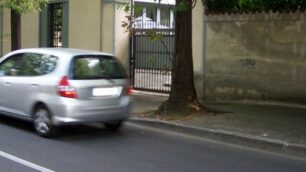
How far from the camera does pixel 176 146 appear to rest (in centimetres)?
909

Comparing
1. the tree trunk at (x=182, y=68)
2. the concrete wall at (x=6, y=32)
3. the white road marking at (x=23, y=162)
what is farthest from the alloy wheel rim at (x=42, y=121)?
the concrete wall at (x=6, y=32)

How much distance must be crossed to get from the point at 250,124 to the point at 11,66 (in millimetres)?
4774

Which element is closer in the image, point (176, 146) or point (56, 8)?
point (176, 146)

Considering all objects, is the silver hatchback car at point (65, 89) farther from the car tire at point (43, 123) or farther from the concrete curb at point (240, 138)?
the concrete curb at point (240, 138)

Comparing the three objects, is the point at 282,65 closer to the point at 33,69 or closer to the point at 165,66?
the point at 165,66

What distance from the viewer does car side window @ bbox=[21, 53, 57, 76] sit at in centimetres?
955

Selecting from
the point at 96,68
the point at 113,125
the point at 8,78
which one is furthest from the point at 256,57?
the point at 8,78

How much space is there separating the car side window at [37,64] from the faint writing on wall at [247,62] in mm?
5580

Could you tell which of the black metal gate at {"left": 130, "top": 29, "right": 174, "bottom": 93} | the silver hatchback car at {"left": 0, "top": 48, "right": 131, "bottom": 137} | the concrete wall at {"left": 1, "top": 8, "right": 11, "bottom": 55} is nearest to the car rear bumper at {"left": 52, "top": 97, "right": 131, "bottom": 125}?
the silver hatchback car at {"left": 0, "top": 48, "right": 131, "bottom": 137}

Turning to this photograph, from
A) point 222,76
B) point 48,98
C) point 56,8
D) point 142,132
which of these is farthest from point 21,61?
point 56,8

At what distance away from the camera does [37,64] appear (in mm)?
9852

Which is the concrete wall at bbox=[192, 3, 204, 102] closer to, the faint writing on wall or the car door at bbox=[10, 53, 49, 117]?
the faint writing on wall

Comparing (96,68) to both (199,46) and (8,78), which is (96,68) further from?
(199,46)

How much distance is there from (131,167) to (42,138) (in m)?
2.55
